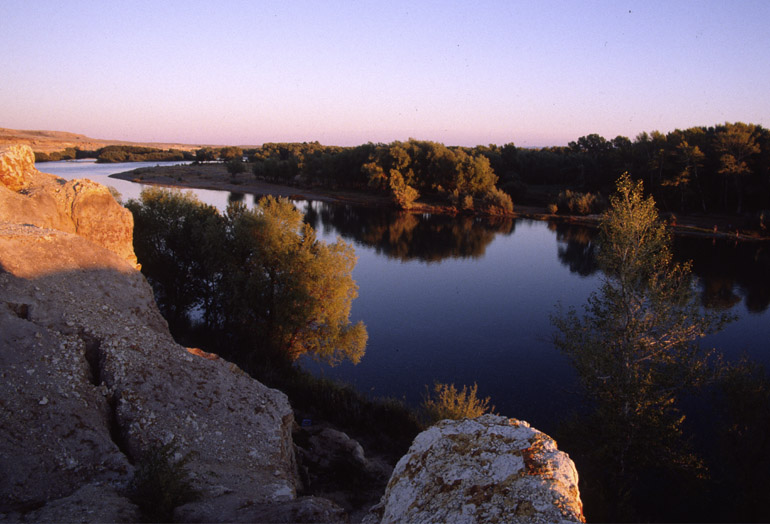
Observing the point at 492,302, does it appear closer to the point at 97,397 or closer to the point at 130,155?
the point at 97,397

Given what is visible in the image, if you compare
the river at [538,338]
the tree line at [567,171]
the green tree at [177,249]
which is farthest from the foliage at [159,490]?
the tree line at [567,171]

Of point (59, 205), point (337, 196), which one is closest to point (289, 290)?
point (59, 205)

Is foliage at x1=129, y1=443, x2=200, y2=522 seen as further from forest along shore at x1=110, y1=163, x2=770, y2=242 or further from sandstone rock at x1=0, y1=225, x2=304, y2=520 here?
forest along shore at x1=110, y1=163, x2=770, y2=242

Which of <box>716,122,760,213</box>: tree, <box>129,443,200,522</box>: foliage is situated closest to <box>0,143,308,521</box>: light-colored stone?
<box>129,443,200,522</box>: foliage

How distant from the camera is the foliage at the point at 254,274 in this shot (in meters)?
17.7

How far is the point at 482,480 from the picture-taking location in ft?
10.4

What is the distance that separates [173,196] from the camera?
68.9 feet

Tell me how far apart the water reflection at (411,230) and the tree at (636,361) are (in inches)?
867

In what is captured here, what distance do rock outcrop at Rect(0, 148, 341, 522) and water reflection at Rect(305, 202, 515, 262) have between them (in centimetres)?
2609

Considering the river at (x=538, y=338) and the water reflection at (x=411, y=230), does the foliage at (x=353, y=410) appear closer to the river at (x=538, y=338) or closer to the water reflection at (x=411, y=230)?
the river at (x=538, y=338)

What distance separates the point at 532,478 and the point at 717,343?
72.2ft

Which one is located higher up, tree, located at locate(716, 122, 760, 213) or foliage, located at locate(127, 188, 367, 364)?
tree, located at locate(716, 122, 760, 213)

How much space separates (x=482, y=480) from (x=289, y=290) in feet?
49.6

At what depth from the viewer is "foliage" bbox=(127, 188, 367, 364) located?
17.7 meters
